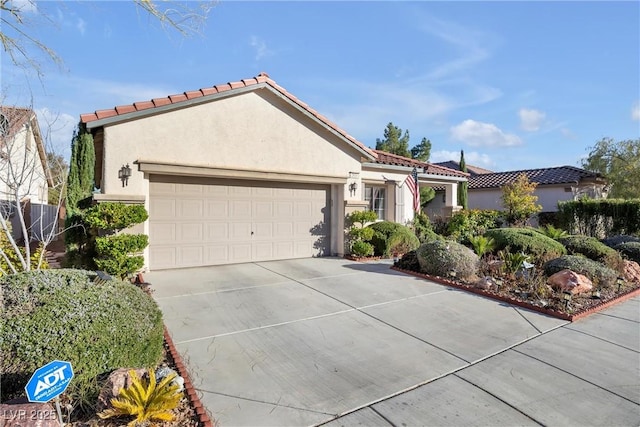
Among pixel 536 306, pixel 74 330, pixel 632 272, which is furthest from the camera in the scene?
pixel 632 272

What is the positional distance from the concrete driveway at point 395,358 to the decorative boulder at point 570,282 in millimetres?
709

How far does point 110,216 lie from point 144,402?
18.8ft

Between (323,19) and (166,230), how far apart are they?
22.3ft

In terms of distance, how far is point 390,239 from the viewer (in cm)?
1194

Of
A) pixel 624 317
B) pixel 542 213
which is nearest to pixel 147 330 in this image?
pixel 624 317

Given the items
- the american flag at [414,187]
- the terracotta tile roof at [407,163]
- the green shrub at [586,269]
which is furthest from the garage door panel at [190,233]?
the green shrub at [586,269]

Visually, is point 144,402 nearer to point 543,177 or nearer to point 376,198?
point 376,198

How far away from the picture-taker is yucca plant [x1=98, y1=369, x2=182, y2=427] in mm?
2846

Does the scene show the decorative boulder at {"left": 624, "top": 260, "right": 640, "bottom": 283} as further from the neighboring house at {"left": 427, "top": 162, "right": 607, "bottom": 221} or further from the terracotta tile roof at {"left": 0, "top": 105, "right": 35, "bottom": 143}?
the terracotta tile roof at {"left": 0, "top": 105, "right": 35, "bottom": 143}

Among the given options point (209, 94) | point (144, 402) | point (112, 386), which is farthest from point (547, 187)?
point (112, 386)

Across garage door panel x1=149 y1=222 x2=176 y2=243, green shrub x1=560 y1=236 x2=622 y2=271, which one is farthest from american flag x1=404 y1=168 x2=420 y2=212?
garage door panel x1=149 y1=222 x2=176 y2=243

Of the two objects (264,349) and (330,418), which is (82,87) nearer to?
(264,349)

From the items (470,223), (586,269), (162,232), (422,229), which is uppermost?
(162,232)

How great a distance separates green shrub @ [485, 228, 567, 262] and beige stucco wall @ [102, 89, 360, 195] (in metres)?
5.47
